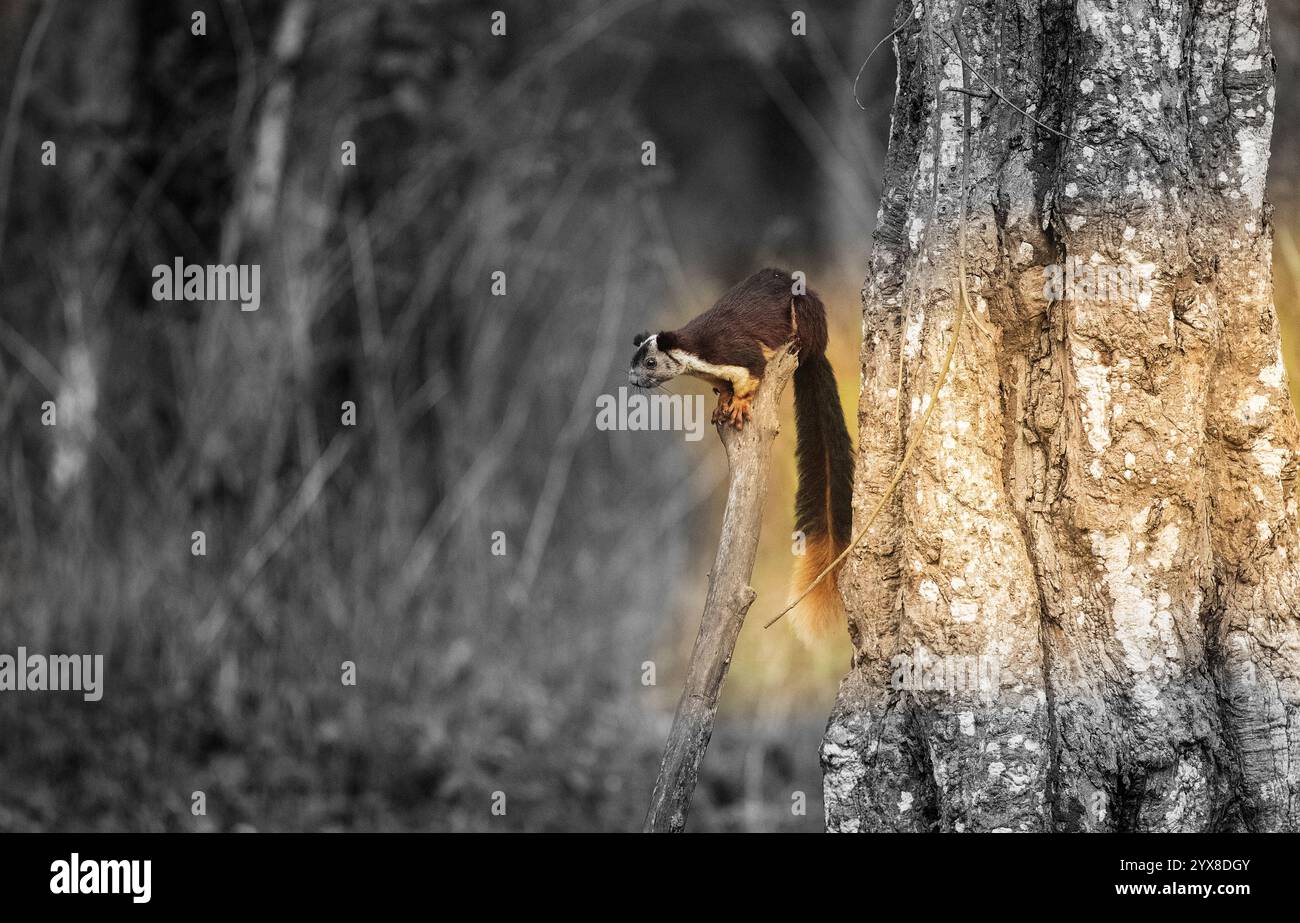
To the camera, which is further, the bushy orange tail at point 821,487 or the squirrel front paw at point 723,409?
the bushy orange tail at point 821,487

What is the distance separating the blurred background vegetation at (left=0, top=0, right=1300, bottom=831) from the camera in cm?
446

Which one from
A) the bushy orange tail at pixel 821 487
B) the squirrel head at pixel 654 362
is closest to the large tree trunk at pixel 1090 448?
the bushy orange tail at pixel 821 487

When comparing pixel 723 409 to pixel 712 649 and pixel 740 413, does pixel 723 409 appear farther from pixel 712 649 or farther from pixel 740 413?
pixel 712 649

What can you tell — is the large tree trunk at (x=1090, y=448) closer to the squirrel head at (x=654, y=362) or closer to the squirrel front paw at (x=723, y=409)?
the squirrel front paw at (x=723, y=409)

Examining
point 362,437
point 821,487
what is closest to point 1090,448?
point 821,487

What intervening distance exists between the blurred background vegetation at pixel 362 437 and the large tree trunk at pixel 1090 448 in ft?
5.27

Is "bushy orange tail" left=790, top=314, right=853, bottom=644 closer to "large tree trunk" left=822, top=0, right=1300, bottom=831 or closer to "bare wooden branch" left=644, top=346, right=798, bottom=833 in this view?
"large tree trunk" left=822, top=0, right=1300, bottom=831

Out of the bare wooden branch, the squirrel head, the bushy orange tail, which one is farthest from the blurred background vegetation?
the bare wooden branch

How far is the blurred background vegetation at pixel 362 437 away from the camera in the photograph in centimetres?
446

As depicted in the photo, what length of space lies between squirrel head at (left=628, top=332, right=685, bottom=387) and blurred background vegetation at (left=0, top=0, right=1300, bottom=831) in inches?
60.7

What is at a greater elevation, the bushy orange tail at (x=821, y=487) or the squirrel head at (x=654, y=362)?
the squirrel head at (x=654, y=362)

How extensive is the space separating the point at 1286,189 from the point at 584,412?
3.00 meters

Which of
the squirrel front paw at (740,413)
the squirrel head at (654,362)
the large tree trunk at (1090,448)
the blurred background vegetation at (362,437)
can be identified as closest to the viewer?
the large tree trunk at (1090,448)
